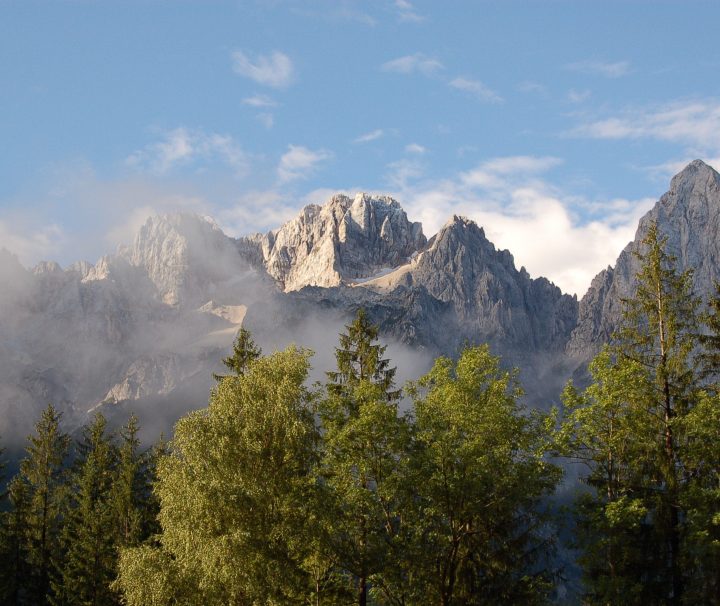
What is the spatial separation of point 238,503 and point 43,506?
34.9m

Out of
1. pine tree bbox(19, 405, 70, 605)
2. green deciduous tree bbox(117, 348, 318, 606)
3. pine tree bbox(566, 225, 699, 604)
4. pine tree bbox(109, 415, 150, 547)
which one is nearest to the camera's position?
pine tree bbox(566, 225, 699, 604)

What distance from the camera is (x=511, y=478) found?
29.3 m

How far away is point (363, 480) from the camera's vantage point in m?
29.9

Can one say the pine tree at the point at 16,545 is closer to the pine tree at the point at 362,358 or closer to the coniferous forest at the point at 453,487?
the coniferous forest at the point at 453,487

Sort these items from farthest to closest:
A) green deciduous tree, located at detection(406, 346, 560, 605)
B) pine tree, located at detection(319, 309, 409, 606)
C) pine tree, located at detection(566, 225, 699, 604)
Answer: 1. green deciduous tree, located at detection(406, 346, 560, 605)
2. pine tree, located at detection(566, 225, 699, 604)
3. pine tree, located at detection(319, 309, 409, 606)

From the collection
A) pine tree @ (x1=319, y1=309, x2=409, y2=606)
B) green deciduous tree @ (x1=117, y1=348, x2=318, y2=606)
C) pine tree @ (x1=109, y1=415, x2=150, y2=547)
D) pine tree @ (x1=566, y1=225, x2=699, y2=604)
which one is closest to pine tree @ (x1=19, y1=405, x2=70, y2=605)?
pine tree @ (x1=109, y1=415, x2=150, y2=547)

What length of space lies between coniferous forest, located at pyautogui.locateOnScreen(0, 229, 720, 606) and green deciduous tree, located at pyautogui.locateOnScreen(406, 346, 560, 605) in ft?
0.29

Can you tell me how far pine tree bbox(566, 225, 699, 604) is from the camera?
27828 mm

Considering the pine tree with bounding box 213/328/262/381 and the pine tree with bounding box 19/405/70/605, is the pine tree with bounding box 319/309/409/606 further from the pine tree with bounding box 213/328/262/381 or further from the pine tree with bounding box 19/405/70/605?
the pine tree with bounding box 19/405/70/605

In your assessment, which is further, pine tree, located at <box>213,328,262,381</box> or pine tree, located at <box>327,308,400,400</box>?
pine tree, located at <box>213,328,262,381</box>

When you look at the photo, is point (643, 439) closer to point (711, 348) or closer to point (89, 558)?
point (711, 348)

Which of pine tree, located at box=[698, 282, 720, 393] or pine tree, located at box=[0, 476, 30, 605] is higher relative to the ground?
pine tree, located at box=[698, 282, 720, 393]

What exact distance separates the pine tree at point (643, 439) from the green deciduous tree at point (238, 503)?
36.5ft

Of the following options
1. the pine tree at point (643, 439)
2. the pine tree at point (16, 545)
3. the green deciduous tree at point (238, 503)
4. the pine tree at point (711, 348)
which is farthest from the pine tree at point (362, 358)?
the pine tree at point (16, 545)
